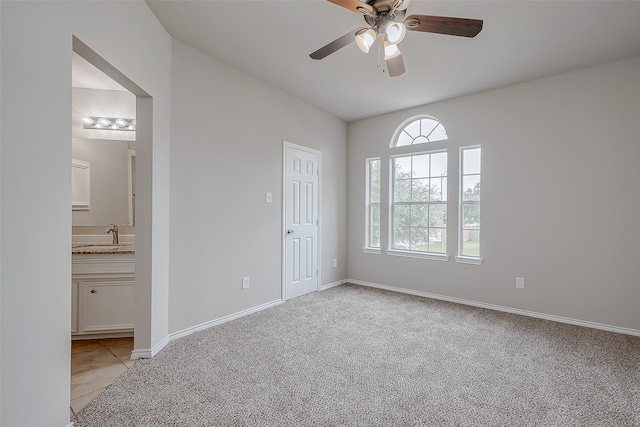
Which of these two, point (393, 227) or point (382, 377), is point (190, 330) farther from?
point (393, 227)

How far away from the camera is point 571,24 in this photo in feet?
7.79

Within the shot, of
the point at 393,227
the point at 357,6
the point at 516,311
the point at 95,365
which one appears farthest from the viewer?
the point at 393,227

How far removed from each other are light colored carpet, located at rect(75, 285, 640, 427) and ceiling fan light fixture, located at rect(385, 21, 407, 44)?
2.29 meters

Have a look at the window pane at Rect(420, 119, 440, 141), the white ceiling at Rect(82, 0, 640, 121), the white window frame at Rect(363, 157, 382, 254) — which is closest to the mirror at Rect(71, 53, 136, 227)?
the white ceiling at Rect(82, 0, 640, 121)

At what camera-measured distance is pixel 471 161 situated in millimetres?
3859

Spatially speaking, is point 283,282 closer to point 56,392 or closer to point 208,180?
point 208,180

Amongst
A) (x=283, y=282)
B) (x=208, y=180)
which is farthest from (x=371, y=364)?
(x=208, y=180)

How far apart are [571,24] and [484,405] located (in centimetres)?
293

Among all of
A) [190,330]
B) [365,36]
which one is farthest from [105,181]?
[365,36]

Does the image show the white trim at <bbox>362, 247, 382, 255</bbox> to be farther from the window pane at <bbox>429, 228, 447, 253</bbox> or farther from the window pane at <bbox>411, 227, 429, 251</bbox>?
the window pane at <bbox>429, 228, 447, 253</bbox>

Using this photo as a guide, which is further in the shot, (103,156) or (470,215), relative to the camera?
(470,215)

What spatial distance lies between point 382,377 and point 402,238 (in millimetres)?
2659

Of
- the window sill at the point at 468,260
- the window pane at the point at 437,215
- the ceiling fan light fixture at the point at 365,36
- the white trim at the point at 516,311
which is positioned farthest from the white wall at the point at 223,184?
the window sill at the point at 468,260

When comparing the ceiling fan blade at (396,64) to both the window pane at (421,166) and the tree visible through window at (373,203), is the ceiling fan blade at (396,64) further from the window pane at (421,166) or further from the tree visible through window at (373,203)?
the tree visible through window at (373,203)
